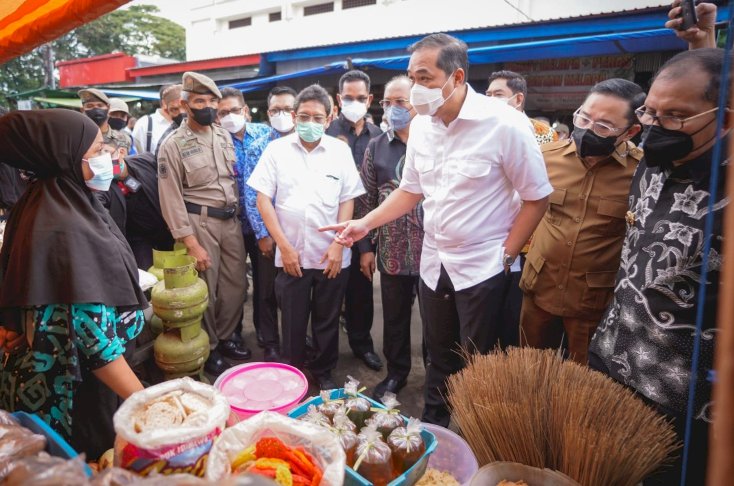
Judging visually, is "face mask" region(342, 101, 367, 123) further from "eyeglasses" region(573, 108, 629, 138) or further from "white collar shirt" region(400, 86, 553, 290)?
"eyeglasses" region(573, 108, 629, 138)

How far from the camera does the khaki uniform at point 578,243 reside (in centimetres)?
212

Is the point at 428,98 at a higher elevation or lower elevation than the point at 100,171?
higher

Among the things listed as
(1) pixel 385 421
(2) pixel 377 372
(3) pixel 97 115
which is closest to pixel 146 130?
(3) pixel 97 115

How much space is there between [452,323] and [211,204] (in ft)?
6.52

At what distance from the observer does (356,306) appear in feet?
12.0

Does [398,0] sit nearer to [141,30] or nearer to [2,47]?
[2,47]

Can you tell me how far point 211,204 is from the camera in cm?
333

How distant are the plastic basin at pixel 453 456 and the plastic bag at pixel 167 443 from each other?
766 mm

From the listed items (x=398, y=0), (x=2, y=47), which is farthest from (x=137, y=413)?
(x=398, y=0)

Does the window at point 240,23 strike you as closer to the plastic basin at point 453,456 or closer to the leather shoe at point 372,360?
the leather shoe at point 372,360

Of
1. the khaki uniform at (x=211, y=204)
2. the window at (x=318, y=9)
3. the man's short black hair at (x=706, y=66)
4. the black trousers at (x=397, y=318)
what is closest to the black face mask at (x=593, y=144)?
the man's short black hair at (x=706, y=66)

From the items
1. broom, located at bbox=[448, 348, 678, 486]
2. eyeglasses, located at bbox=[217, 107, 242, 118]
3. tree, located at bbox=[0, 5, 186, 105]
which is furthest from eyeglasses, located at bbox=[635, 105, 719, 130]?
tree, located at bbox=[0, 5, 186, 105]

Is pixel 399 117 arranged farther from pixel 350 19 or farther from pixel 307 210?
pixel 350 19

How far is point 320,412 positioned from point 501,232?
1289 mm
